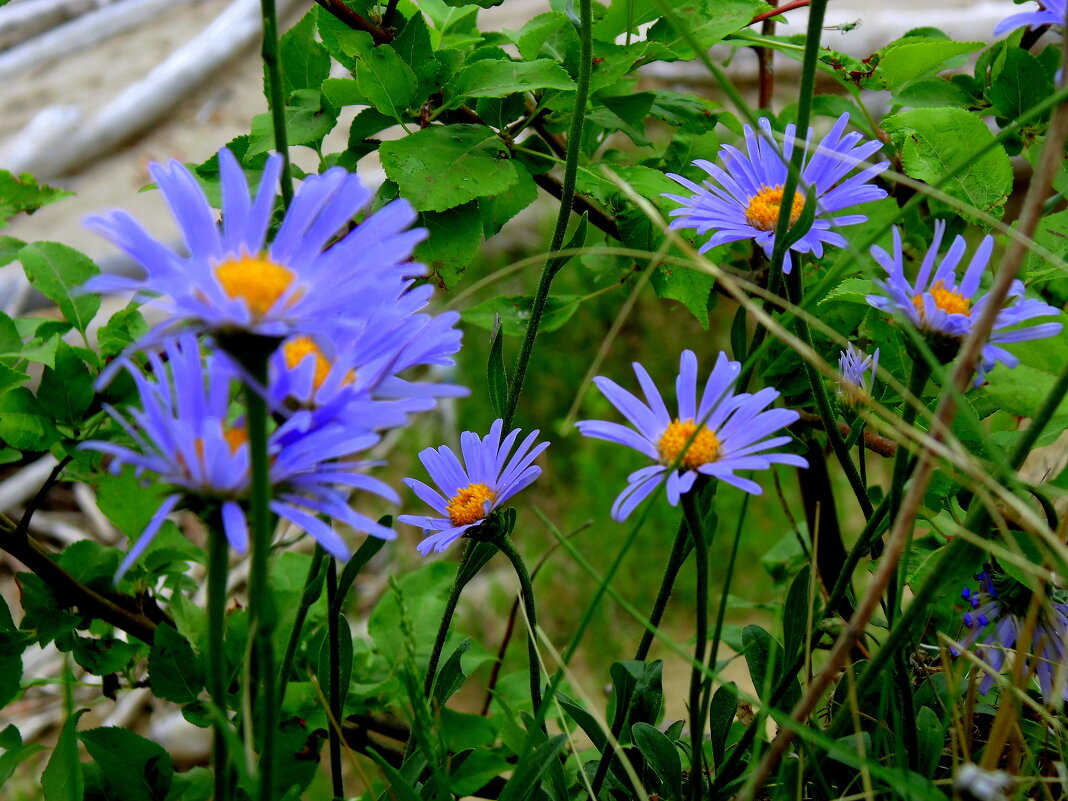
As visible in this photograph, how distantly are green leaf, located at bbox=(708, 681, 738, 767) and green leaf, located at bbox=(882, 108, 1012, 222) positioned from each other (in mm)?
394

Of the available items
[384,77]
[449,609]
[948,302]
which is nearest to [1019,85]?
[948,302]

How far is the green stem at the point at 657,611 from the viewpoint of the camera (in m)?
0.57

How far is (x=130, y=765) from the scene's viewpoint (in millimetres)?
666

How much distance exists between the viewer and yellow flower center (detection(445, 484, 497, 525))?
62cm

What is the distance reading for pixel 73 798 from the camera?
1.76ft

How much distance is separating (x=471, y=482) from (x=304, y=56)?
15.4 inches

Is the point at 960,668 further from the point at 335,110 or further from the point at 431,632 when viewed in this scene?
the point at 335,110

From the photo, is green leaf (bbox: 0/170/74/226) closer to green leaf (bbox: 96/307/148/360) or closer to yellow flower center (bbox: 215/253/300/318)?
green leaf (bbox: 96/307/148/360)

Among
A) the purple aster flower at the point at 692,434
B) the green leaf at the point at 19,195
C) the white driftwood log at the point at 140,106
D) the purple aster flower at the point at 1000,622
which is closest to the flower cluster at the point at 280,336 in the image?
the purple aster flower at the point at 692,434

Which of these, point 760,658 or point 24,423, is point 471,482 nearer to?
point 760,658

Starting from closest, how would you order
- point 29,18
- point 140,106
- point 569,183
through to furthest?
point 569,183, point 140,106, point 29,18

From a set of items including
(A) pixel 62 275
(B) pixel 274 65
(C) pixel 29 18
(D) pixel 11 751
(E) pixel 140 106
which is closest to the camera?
(B) pixel 274 65

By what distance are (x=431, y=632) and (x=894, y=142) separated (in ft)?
1.95

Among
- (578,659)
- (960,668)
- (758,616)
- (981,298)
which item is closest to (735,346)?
(981,298)
